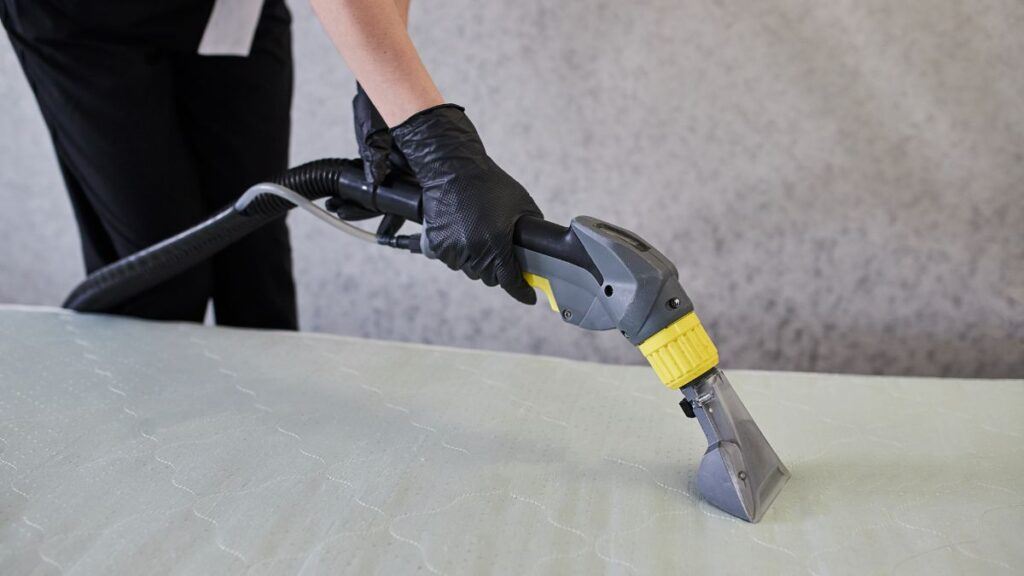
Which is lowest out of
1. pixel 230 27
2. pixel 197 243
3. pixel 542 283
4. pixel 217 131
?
pixel 542 283

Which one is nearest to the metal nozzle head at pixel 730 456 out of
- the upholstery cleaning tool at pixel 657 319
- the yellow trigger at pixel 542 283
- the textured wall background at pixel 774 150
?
the upholstery cleaning tool at pixel 657 319

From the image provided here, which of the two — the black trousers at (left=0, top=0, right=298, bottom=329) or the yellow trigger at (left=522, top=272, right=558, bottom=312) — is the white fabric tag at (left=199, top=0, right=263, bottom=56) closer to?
the black trousers at (left=0, top=0, right=298, bottom=329)

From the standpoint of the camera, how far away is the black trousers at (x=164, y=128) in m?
1.35

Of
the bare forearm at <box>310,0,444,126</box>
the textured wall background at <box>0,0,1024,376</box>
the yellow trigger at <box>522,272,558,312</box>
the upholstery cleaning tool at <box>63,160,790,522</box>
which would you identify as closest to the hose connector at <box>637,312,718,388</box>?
the upholstery cleaning tool at <box>63,160,790,522</box>

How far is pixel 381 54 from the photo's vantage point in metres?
1.02

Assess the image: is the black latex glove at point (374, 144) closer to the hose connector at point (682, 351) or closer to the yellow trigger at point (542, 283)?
the yellow trigger at point (542, 283)

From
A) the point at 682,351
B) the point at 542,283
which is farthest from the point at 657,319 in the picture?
the point at 542,283

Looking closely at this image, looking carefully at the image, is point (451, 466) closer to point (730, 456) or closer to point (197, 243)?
point (730, 456)

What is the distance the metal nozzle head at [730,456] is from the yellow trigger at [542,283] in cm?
17

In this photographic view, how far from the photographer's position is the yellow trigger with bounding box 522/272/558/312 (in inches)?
40.4

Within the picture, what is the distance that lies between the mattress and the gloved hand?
0.78ft

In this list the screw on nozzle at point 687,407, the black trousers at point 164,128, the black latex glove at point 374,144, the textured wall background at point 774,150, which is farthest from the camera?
the textured wall background at point 774,150

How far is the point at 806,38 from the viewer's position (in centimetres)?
155

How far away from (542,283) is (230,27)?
28.0 inches
